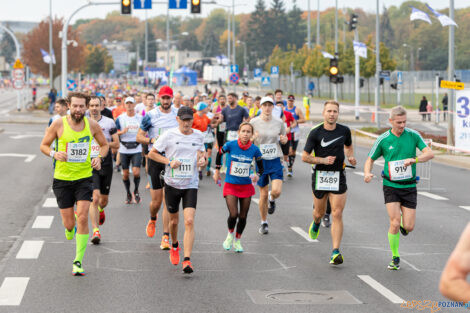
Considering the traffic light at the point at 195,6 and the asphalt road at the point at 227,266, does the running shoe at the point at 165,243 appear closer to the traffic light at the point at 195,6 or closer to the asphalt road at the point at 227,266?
the asphalt road at the point at 227,266

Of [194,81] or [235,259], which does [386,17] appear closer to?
[194,81]

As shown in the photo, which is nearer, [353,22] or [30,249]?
[30,249]

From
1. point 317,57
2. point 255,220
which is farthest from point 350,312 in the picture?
point 317,57

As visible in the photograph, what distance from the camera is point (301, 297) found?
307 inches

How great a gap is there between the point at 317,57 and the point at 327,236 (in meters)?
74.2

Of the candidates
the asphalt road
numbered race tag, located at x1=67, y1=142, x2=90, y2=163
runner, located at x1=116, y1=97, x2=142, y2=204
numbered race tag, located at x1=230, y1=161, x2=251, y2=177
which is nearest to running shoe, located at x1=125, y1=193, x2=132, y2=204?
runner, located at x1=116, y1=97, x2=142, y2=204

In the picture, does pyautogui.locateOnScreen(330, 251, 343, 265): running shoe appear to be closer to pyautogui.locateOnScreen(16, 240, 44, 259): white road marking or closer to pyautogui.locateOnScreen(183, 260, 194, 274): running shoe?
pyautogui.locateOnScreen(183, 260, 194, 274): running shoe

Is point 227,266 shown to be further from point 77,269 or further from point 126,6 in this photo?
point 126,6

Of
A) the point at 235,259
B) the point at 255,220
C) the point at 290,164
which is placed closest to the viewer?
the point at 235,259

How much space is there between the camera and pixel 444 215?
1359 cm

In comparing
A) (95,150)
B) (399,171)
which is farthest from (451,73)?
(95,150)

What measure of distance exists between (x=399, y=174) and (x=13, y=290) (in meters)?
4.24

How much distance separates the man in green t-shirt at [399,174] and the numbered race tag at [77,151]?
121 inches

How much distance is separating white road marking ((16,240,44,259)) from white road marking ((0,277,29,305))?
3.98ft
